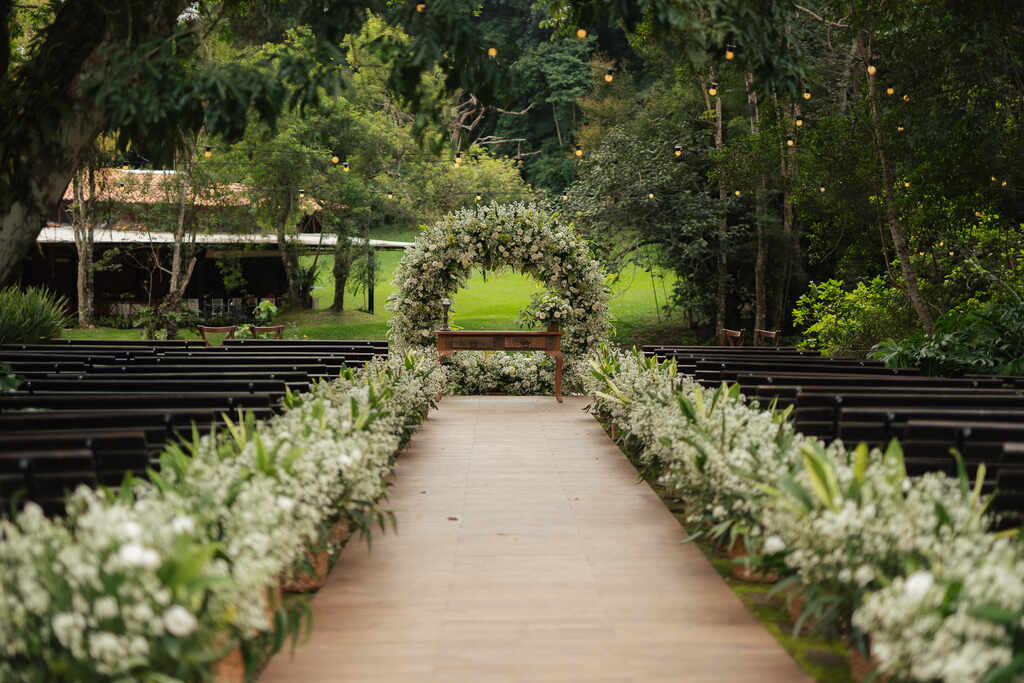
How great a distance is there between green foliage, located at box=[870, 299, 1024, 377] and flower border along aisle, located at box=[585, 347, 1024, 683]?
5.49m

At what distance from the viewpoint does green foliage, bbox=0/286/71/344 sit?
47.1 ft

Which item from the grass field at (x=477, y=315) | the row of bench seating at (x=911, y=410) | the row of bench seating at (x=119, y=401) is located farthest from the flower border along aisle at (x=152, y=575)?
the grass field at (x=477, y=315)

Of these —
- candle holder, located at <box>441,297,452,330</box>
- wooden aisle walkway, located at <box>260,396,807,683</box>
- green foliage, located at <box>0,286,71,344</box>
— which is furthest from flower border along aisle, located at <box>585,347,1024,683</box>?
green foliage, located at <box>0,286,71,344</box>

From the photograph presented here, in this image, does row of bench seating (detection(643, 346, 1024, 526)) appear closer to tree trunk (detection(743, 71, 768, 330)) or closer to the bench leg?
the bench leg

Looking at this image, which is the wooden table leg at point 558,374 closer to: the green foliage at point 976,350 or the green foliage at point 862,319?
the green foliage at point 862,319

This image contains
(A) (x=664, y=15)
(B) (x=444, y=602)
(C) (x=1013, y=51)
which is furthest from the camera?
(C) (x=1013, y=51)

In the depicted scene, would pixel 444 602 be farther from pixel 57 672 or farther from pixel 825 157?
pixel 825 157

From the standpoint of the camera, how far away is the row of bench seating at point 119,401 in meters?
4.23

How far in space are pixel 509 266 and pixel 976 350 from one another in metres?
7.19

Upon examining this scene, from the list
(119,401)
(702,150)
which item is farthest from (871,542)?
(702,150)

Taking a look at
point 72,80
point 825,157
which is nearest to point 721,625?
point 72,80

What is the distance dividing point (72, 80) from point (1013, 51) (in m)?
10.1

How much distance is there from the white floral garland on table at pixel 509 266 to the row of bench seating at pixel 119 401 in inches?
88.2

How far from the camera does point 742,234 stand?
22844 millimetres
